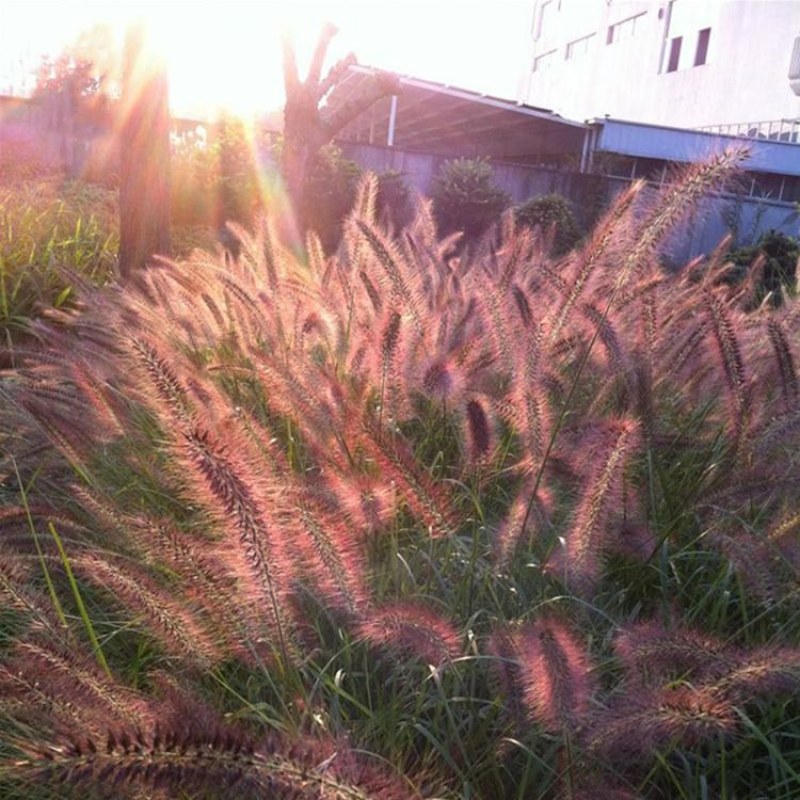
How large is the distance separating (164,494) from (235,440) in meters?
0.92

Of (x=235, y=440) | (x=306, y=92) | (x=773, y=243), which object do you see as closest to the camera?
(x=235, y=440)

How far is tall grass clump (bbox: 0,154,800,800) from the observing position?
1.18 metres

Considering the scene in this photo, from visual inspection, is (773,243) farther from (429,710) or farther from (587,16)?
(587,16)

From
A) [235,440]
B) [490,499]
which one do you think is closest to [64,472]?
[490,499]

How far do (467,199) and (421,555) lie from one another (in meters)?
16.1

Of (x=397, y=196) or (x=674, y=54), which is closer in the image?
(x=397, y=196)

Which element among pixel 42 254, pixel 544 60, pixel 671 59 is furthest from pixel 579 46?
pixel 42 254

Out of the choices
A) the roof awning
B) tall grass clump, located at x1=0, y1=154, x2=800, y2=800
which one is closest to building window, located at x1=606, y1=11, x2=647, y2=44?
the roof awning

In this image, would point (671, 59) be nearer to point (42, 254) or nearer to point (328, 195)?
point (328, 195)

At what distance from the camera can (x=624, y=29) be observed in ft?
118

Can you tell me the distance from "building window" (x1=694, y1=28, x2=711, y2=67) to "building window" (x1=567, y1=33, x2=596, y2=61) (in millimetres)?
8819

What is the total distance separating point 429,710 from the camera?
159cm

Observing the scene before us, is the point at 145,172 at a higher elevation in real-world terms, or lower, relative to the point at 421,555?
higher

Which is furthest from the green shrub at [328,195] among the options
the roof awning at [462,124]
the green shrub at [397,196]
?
the roof awning at [462,124]
